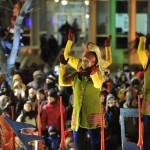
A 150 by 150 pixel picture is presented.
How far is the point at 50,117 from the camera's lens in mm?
8547

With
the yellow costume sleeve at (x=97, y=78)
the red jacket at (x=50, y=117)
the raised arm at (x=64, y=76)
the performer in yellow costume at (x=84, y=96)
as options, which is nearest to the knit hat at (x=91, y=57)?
the performer in yellow costume at (x=84, y=96)

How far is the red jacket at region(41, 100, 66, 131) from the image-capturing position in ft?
28.0

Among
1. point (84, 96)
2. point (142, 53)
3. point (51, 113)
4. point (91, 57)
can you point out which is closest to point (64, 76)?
point (84, 96)

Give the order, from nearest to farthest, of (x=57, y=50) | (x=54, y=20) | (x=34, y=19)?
(x=57, y=50), (x=34, y=19), (x=54, y=20)

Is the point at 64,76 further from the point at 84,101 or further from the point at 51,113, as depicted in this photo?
the point at 51,113

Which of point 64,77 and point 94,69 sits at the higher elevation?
point 94,69

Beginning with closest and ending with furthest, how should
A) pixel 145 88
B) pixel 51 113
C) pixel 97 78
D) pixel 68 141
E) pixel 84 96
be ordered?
pixel 97 78
pixel 84 96
pixel 145 88
pixel 68 141
pixel 51 113

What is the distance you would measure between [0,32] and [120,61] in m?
8.25

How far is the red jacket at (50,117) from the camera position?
854 cm

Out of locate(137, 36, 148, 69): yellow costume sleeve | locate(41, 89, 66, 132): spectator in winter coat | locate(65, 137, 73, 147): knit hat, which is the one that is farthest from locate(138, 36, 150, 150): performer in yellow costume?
locate(41, 89, 66, 132): spectator in winter coat

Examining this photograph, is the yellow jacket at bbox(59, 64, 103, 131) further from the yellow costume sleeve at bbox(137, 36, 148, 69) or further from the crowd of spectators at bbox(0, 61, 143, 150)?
the crowd of spectators at bbox(0, 61, 143, 150)

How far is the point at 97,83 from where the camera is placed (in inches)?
247

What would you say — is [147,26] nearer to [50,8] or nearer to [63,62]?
[50,8]

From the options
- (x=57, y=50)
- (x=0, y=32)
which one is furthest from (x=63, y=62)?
(x=57, y=50)
